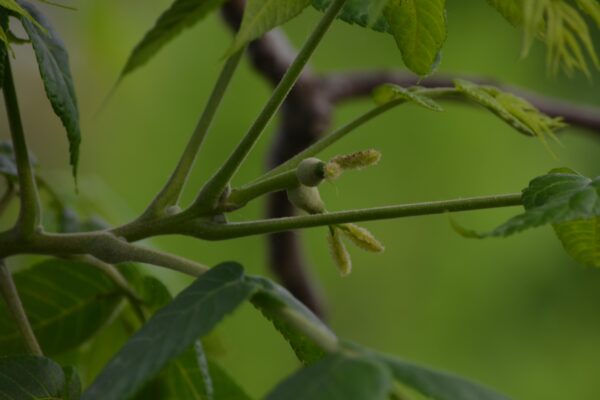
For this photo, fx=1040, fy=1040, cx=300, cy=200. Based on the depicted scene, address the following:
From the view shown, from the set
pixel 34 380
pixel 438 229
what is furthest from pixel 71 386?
pixel 438 229

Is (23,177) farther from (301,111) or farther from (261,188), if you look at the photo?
(301,111)

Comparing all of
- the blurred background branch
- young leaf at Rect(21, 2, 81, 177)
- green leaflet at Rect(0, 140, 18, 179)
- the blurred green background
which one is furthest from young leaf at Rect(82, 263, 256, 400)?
the blurred green background

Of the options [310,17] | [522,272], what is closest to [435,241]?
[522,272]

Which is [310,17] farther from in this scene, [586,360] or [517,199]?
[517,199]

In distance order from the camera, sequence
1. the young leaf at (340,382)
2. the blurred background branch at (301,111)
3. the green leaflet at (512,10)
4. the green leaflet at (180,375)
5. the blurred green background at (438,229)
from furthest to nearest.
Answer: the blurred green background at (438,229) → the blurred background branch at (301,111) → the green leaflet at (180,375) → the green leaflet at (512,10) → the young leaf at (340,382)

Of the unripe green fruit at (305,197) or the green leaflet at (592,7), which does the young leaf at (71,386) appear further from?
the green leaflet at (592,7)

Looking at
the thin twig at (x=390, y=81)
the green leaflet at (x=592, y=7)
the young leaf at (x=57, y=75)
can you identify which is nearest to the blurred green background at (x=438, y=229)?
the thin twig at (x=390, y=81)
